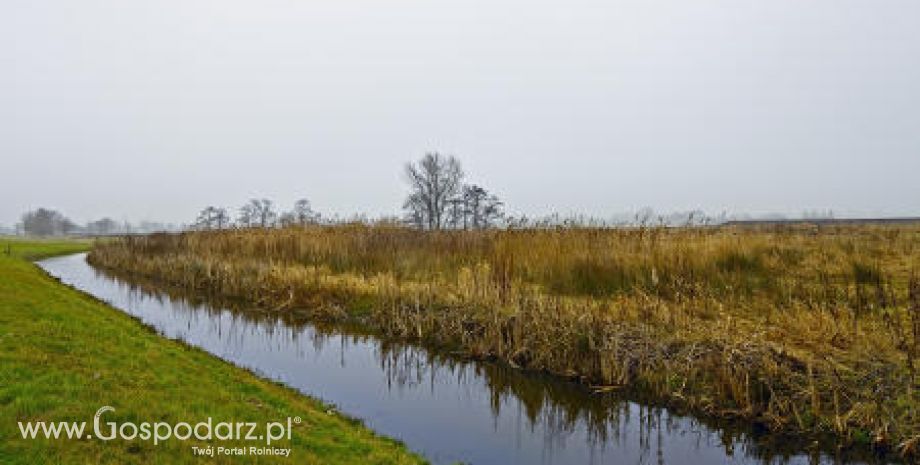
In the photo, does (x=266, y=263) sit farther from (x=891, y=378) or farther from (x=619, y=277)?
(x=891, y=378)

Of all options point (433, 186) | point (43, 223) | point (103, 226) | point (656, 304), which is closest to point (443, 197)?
point (433, 186)

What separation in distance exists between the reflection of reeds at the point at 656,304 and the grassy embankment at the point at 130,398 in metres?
3.53

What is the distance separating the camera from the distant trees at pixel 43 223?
120 meters

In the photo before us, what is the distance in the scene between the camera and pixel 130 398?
5.06 m

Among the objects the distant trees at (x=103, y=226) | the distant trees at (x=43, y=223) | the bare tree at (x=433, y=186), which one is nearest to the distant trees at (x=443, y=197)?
the bare tree at (x=433, y=186)

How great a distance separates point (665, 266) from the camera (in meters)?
11.2

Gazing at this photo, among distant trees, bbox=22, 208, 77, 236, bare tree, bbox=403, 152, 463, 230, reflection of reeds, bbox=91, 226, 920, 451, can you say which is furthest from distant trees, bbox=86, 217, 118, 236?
reflection of reeds, bbox=91, 226, 920, 451

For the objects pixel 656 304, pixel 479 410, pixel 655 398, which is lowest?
pixel 479 410

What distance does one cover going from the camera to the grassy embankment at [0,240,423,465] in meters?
4.18

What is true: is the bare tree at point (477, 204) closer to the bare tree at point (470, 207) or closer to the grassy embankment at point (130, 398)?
the bare tree at point (470, 207)

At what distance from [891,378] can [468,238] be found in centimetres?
1057

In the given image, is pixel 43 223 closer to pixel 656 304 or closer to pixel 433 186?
pixel 433 186

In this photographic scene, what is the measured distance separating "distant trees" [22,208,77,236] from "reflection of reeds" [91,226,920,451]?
127 meters

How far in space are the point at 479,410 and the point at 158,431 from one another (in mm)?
4132
